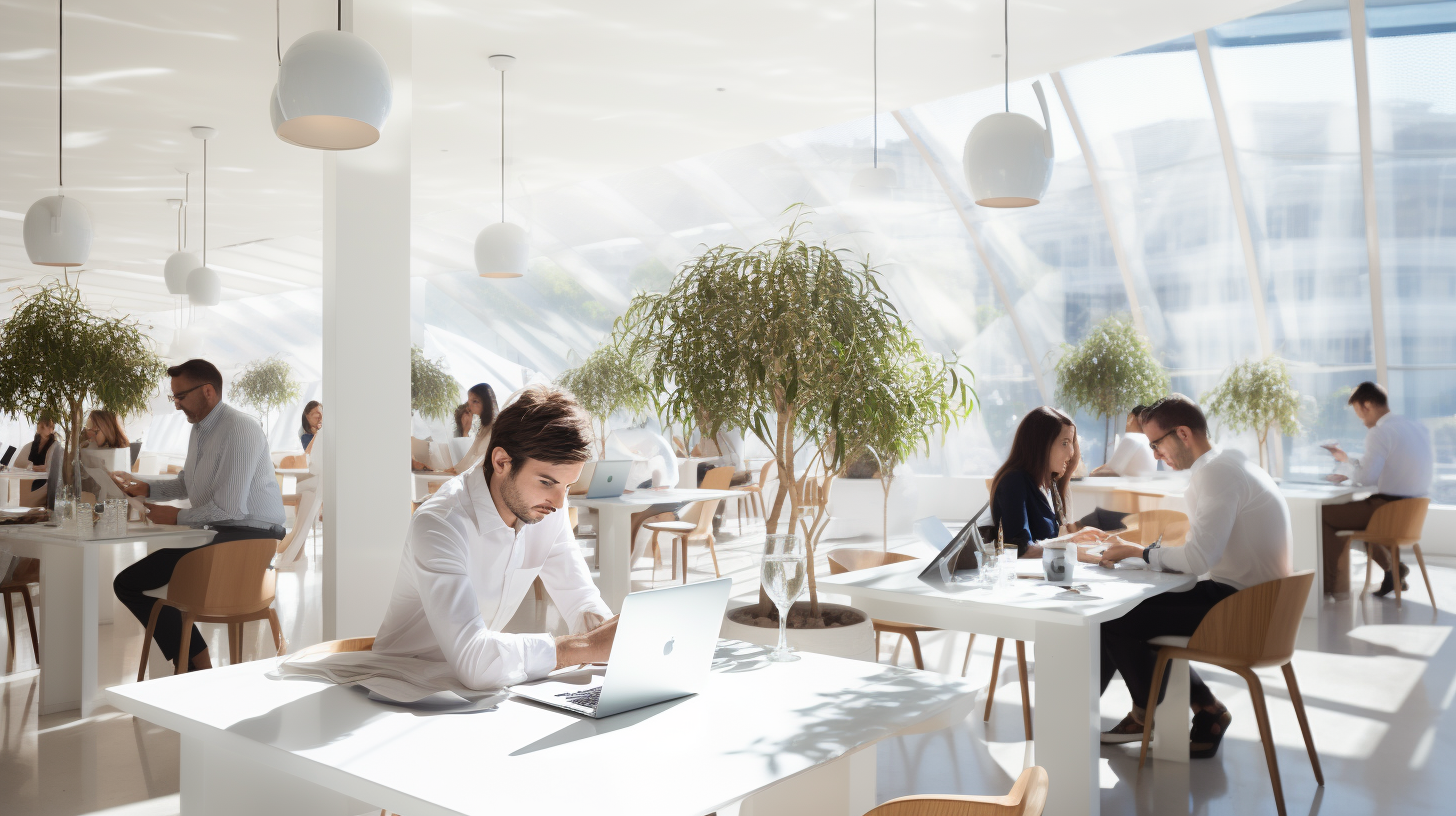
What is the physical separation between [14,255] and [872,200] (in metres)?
11.7

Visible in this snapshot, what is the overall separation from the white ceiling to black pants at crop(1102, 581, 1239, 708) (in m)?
3.31

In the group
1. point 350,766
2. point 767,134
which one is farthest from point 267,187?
point 350,766

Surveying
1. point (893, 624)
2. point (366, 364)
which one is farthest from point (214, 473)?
point (893, 624)

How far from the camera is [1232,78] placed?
8.90 meters

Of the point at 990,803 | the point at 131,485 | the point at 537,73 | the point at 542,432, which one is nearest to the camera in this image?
the point at 990,803

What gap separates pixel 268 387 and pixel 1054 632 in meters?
15.4

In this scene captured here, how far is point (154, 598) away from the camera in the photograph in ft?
15.5

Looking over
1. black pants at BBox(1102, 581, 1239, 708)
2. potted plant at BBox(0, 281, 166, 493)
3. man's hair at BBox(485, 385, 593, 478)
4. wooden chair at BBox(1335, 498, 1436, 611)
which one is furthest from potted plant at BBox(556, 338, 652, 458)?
man's hair at BBox(485, 385, 593, 478)

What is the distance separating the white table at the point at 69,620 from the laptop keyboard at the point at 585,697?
11.5 feet

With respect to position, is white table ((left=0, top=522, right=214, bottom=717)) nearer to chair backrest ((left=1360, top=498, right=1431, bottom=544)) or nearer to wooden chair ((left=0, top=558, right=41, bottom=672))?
wooden chair ((left=0, top=558, right=41, bottom=672))

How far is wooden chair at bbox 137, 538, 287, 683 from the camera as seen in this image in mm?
4383

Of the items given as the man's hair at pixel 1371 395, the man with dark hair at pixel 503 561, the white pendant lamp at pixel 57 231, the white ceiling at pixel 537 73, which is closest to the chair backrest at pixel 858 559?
the man with dark hair at pixel 503 561

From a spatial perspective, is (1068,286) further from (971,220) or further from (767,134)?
(767,134)

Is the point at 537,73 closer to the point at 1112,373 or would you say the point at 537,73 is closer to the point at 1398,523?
the point at 1112,373
